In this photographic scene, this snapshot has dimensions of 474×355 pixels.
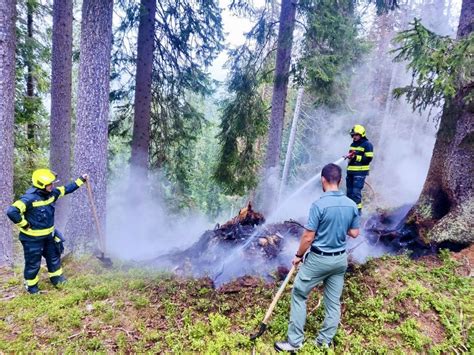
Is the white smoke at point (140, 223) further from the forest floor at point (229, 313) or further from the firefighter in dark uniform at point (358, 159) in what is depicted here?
the firefighter in dark uniform at point (358, 159)

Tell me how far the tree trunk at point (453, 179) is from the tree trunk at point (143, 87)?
7.68 metres

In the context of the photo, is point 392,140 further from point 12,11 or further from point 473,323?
point 12,11

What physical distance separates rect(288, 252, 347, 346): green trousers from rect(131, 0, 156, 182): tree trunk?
7491 millimetres

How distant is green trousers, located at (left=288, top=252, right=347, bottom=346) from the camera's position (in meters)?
3.29

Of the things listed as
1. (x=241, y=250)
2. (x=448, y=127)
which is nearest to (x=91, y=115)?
(x=241, y=250)

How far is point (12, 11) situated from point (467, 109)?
26.6 ft

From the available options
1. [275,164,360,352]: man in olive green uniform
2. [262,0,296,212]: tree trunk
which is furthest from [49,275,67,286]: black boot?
[262,0,296,212]: tree trunk

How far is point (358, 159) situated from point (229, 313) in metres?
3.80

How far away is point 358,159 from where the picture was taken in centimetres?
582

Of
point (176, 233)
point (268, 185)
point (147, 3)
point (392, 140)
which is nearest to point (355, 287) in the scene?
point (268, 185)

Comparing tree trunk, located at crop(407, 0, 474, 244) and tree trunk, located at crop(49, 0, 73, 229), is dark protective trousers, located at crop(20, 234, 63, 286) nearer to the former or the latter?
tree trunk, located at crop(49, 0, 73, 229)

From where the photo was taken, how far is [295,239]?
6.50 meters

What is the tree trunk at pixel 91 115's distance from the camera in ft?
18.1

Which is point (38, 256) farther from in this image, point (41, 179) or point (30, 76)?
point (30, 76)
